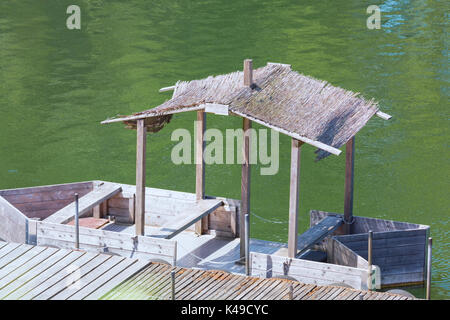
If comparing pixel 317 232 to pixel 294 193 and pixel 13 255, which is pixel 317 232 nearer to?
pixel 294 193

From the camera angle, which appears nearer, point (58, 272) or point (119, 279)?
point (119, 279)

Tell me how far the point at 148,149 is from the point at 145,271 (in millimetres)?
15658

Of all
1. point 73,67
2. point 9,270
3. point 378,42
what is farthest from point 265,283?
point 378,42

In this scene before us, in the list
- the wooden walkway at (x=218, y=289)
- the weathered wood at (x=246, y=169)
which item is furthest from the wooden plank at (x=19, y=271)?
the weathered wood at (x=246, y=169)

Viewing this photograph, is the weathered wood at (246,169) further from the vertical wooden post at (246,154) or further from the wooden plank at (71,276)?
the wooden plank at (71,276)

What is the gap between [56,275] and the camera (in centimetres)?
2092

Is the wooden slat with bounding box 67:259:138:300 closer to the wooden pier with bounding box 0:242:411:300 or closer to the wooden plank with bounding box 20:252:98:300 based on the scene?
the wooden pier with bounding box 0:242:411:300

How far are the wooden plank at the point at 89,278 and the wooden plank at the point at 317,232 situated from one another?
4.03m

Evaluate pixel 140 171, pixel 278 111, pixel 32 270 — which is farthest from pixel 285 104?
pixel 32 270

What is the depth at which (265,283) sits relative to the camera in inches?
798

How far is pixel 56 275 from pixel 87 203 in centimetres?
432
